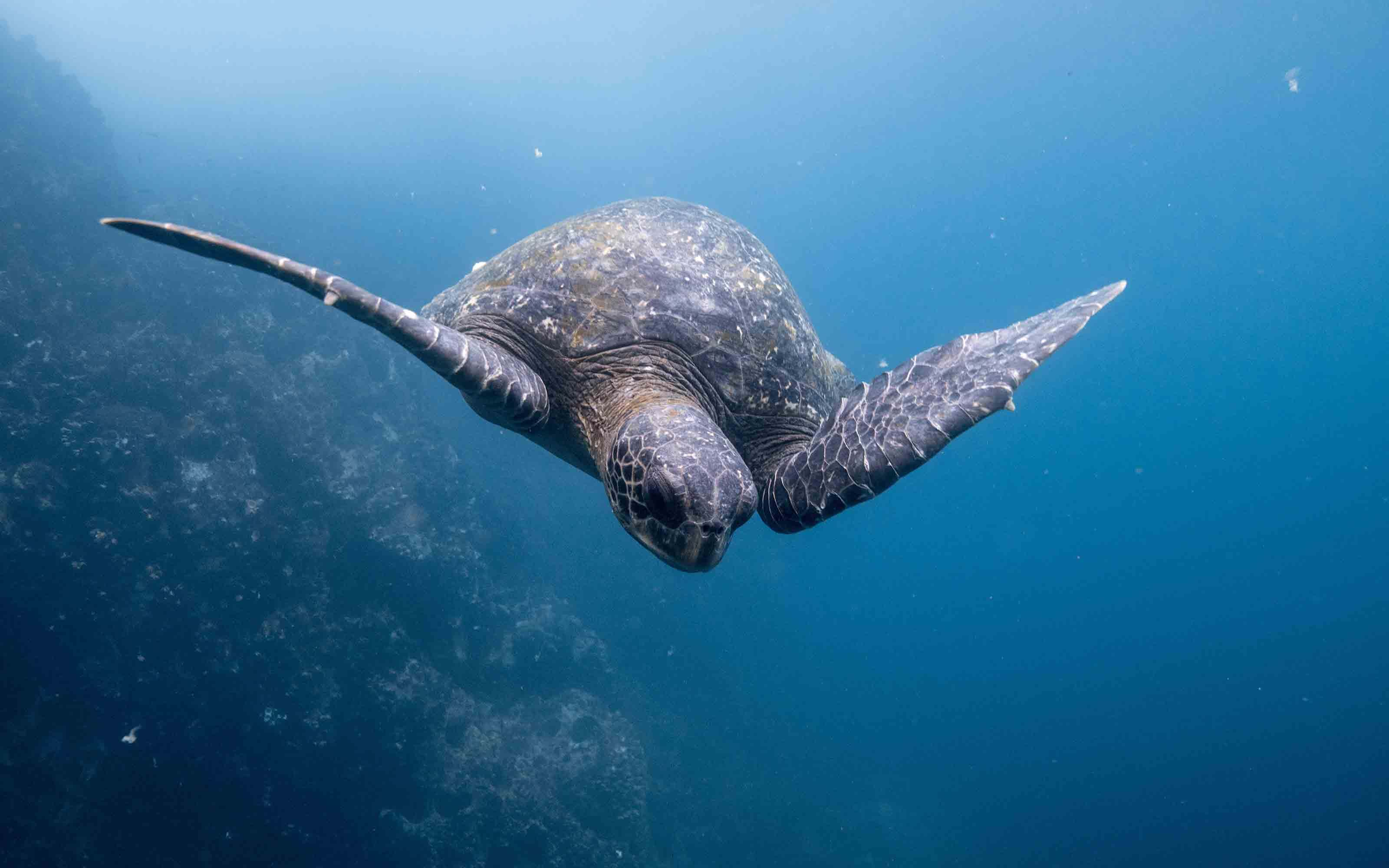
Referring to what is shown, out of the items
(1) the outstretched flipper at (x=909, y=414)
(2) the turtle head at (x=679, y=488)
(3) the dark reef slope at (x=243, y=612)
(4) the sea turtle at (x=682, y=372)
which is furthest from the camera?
(3) the dark reef slope at (x=243, y=612)

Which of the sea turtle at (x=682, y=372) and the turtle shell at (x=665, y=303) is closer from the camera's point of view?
the sea turtle at (x=682, y=372)

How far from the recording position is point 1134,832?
2356 centimetres

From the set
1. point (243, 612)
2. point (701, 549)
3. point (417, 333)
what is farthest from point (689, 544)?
point (243, 612)

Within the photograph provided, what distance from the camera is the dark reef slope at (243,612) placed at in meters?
8.82

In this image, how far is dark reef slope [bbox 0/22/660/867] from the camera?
882cm

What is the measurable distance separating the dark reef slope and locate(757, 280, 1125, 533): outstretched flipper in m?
10.5

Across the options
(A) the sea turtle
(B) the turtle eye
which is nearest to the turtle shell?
(A) the sea turtle

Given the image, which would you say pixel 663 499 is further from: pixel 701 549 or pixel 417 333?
pixel 417 333

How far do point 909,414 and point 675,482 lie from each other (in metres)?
1.80

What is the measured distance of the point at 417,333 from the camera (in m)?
3.33

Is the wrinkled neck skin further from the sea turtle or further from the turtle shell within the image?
the turtle shell

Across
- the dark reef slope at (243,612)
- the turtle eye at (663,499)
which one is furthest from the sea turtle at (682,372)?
the dark reef slope at (243,612)

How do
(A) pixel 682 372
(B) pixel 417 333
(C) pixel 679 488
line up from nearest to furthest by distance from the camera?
1. (C) pixel 679 488
2. (B) pixel 417 333
3. (A) pixel 682 372

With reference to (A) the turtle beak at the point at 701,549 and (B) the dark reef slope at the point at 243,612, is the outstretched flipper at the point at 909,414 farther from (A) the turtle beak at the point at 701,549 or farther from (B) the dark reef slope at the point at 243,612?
(B) the dark reef slope at the point at 243,612
